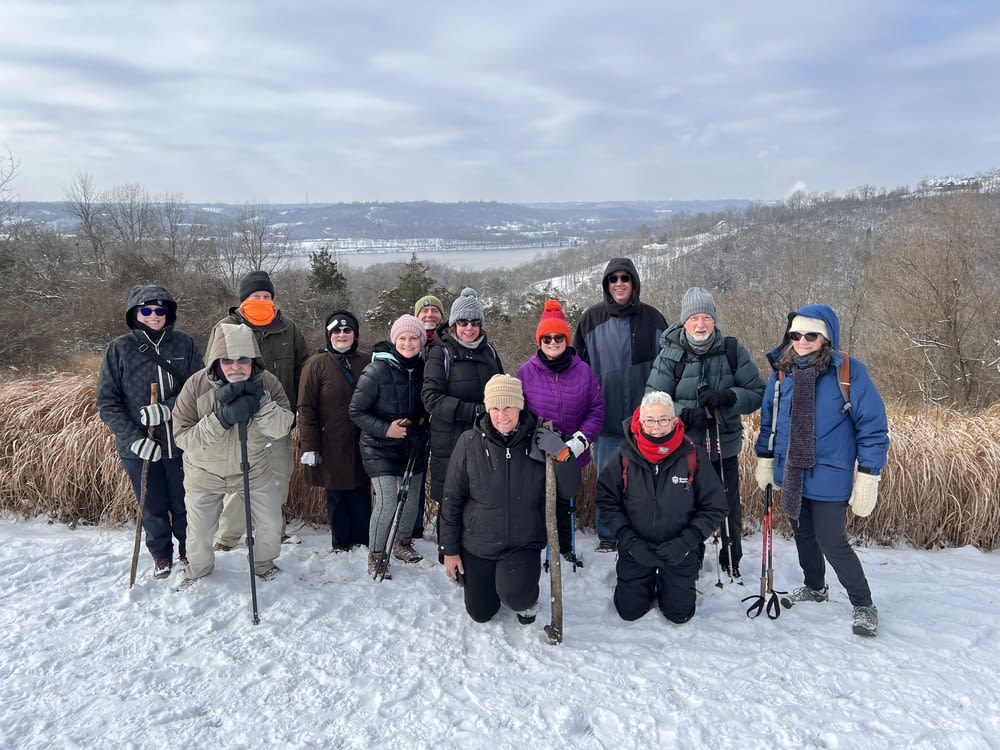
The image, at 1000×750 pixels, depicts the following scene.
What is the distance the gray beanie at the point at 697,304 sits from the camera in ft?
13.1

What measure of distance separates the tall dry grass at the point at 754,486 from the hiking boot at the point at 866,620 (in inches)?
70.0

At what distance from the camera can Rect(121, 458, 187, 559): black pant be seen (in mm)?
3967

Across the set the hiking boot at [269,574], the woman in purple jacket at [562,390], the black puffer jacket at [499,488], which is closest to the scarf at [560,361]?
the woman in purple jacket at [562,390]

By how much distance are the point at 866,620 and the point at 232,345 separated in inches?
170

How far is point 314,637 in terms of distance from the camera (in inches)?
134

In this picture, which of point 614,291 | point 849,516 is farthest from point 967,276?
point 614,291

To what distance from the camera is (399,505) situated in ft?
13.8

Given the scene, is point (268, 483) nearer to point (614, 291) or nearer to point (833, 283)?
point (614, 291)

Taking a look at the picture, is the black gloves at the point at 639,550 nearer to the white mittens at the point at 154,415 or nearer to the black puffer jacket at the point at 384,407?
the black puffer jacket at the point at 384,407

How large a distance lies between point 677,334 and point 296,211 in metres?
206

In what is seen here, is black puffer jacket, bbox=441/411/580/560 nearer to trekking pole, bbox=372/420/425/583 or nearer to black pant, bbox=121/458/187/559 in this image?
trekking pole, bbox=372/420/425/583

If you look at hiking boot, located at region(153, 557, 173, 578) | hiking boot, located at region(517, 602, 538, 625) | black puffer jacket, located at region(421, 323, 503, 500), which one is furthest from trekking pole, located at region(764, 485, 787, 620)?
hiking boot, located at region(153, 557, 173, 578)

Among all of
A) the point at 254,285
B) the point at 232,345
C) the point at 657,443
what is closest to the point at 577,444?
the point at 657,443

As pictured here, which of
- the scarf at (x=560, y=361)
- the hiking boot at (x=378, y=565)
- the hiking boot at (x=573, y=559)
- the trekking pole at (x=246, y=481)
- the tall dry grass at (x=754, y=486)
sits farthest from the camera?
the tall dry grass at (x=754, y=486)
